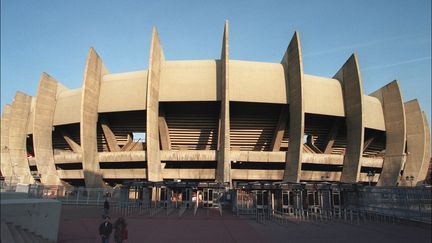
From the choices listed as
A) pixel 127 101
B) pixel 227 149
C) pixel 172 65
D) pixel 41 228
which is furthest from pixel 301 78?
pixel 41 228

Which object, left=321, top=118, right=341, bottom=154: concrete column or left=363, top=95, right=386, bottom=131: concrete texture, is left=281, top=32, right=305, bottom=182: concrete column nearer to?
left=321, top=118, right=341, bottom=154: concrete column

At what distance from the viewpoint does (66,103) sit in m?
34.3

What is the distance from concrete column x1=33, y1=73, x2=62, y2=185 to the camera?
33375 mm

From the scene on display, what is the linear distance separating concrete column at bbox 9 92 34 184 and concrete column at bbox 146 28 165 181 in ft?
71.7

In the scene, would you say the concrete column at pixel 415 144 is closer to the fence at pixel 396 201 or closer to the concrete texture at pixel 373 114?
the concrete texture at pixel 373 114

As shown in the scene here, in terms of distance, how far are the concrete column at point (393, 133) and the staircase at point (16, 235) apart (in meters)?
33.9

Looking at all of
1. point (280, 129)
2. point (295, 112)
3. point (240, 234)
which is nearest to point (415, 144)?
point (280, 129)

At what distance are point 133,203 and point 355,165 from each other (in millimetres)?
20896

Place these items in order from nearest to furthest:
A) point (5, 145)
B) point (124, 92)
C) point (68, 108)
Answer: point (124, 92), point (68, 108), point (5, 145)

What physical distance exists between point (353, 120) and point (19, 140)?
40.6m

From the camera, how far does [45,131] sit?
34219 mm

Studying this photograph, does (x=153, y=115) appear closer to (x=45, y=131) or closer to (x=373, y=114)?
(x=45, y=131)

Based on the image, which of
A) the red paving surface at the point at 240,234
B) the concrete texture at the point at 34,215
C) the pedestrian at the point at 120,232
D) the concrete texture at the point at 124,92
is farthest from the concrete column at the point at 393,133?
the concrete texture at the point at 34,215

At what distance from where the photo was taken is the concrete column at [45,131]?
3338 centimetres
